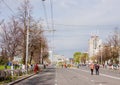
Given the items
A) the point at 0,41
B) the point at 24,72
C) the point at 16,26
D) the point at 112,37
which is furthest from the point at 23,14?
the point at 112,37

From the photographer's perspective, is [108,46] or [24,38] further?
[108,46]

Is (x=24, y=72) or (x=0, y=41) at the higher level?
(x=0, y=41)

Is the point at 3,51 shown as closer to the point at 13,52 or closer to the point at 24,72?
the point at 13,52

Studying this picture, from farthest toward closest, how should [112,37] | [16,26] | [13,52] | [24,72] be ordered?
[112,37] < [16,26] < [13,52] < [24,72]

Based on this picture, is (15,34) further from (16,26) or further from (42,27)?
(42,27)

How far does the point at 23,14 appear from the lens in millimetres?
58844

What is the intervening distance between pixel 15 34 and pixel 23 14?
361 cm

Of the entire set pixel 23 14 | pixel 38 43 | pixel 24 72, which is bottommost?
pixel 24 72

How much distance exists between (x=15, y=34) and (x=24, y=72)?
943 centimetres

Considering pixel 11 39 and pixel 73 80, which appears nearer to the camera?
pixel 73 80

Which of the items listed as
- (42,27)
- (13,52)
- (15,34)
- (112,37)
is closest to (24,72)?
(13,52)

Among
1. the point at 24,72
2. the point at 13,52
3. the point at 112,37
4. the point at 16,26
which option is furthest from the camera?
the point at 112,37

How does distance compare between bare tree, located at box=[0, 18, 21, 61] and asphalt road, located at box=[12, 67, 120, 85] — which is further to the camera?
bare tree, located at box=[0, 18, 21, 61]

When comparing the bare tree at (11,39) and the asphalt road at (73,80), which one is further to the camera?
the bare tree at (11,39)
